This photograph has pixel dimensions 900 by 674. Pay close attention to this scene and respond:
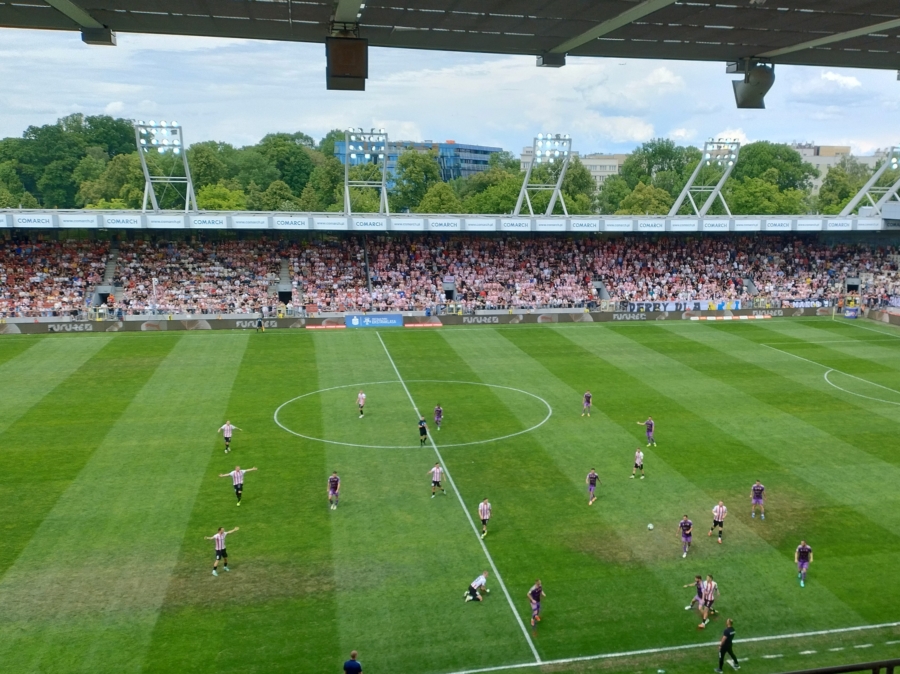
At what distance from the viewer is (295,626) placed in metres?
17.4

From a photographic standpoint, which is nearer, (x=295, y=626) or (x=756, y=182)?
(x=295, y=626)

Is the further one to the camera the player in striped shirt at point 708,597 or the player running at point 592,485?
the player running at point 592,485

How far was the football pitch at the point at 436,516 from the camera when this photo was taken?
1698 centimetres

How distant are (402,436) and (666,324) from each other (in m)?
30.9

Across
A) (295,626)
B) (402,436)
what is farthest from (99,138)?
(295,626)

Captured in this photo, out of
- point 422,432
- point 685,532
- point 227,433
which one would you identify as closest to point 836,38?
point 685,532

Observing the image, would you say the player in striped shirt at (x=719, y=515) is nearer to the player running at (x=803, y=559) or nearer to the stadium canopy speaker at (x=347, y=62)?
the player running at (x=803, y=559)

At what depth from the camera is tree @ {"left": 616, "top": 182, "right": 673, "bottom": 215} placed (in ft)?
335

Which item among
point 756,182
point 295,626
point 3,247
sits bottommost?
point 295,626

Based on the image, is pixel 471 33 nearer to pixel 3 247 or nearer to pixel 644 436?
pixel 644 436

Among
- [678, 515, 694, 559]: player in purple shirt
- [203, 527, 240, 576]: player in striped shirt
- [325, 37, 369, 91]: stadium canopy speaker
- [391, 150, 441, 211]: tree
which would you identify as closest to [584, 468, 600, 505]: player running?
[678, 515, 694, 559]: player in purple shirt

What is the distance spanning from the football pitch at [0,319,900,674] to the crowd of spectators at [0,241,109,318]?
1237cm

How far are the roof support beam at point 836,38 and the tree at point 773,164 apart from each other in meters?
109

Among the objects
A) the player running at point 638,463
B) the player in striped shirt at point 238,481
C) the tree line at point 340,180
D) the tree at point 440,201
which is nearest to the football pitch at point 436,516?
the player in striped shirt at point 238,481
